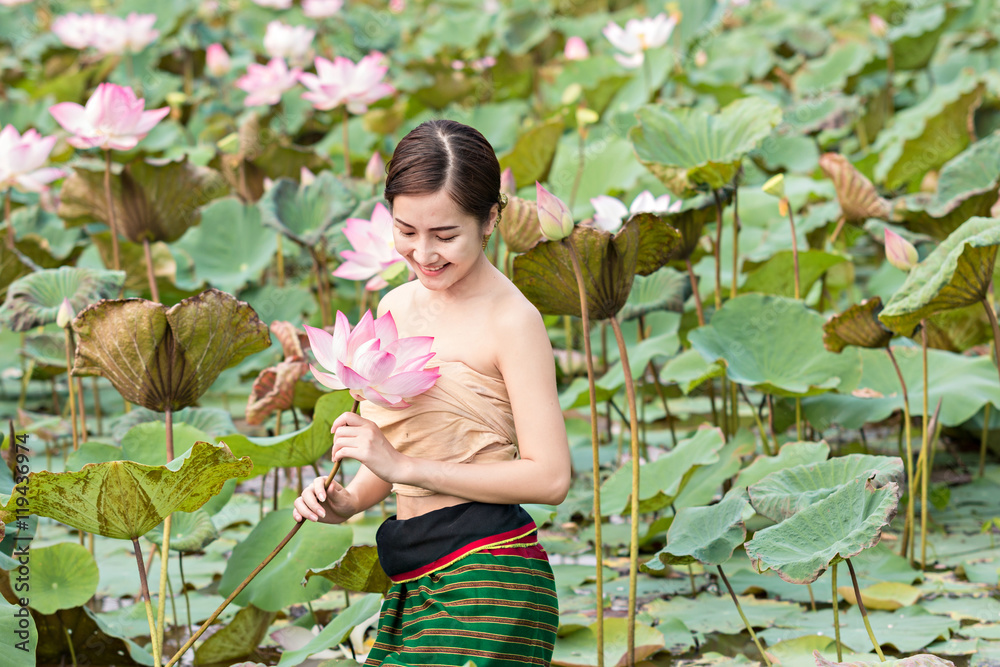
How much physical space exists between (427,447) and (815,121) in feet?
9.97

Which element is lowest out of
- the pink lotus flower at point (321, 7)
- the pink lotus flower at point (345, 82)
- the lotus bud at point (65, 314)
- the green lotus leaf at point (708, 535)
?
the green lotus leaf at point (708, 535)

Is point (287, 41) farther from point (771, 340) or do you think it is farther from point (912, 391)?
point (912, 391)

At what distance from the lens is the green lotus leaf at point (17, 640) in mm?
1344

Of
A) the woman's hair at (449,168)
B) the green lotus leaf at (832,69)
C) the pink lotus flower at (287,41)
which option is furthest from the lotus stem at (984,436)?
the pink lotus flower at (287,41)

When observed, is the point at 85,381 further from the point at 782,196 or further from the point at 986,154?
the point at 986,154

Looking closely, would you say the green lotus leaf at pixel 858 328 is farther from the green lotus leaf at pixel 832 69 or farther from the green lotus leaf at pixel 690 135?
the green lotus leaf at pixel 832 69

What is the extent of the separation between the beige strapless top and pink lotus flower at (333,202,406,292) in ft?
2.37

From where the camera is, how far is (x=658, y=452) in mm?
2701

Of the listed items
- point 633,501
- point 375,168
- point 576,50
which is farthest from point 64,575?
point 576,50

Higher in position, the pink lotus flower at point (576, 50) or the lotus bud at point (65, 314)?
the pink lotus flower at point (576, 50)

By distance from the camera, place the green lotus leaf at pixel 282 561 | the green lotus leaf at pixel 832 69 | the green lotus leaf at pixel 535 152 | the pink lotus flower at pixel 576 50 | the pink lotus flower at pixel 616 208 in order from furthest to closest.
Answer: the pink lotus flower at pixel 576 50 → the green lotus leaf at pixel 832 69 → the green lotus leaf at pixel 535 152 → the pink lotus flower at pixel 616 208 → the green lotus leaf at pixel 282 561

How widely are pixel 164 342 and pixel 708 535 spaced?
0.96 metres

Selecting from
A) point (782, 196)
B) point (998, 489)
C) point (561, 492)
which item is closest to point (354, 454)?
point (561, 492)

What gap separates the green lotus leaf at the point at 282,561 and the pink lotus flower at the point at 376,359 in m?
0.65
